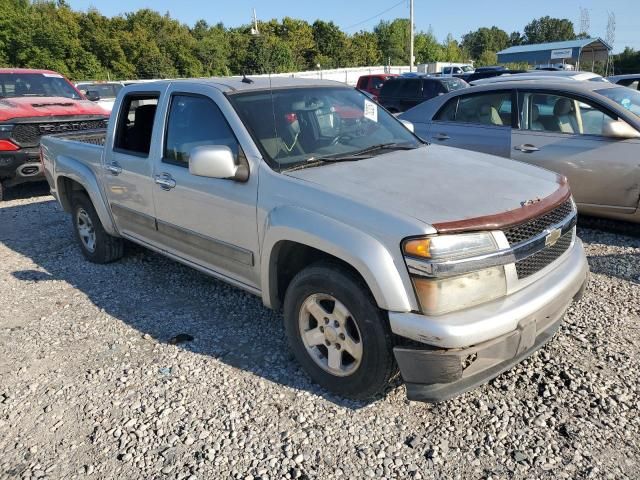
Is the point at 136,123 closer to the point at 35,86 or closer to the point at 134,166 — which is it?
the point at 134,166

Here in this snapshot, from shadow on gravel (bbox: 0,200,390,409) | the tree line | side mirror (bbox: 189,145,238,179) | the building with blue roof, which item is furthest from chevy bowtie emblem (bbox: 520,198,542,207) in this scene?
the building with blue roof

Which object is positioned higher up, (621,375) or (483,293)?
(483,293)

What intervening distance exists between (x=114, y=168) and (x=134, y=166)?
0.38 metres

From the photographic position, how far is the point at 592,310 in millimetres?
3973

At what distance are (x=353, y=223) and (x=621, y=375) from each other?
1879 mm

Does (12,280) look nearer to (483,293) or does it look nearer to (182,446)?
(182,446)

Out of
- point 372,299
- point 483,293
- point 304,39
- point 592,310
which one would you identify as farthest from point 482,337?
point 304,39

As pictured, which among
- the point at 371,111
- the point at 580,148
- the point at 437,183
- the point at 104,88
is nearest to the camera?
the point at 437,183

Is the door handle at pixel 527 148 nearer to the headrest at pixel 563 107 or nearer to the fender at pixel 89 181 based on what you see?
the headrest at pixel 563 107

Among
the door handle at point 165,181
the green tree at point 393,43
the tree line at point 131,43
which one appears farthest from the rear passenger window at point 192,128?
the green tree at point 393,43

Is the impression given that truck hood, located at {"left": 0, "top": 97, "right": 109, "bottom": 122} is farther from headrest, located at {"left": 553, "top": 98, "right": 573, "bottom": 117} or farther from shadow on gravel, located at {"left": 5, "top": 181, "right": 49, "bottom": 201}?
headrest, located at {"left": 553, "top": 98, "right": 573, "bottom": 117}

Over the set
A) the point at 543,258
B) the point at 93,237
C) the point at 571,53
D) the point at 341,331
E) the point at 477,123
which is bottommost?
the point at 93,237

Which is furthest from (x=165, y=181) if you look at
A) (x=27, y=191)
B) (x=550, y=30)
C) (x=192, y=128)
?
(x=550, y=30)

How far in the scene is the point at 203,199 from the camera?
369cm
